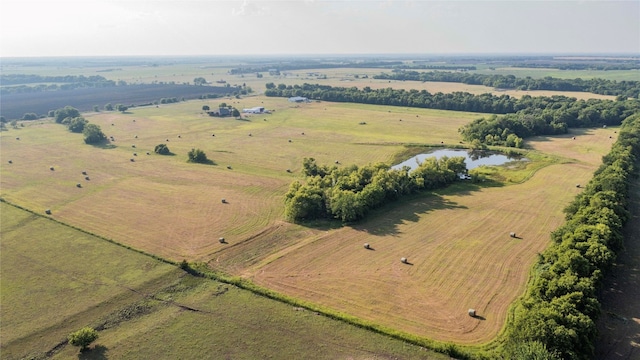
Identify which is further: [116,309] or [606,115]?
[606,115]

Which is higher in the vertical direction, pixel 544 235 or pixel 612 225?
pixel 612 225

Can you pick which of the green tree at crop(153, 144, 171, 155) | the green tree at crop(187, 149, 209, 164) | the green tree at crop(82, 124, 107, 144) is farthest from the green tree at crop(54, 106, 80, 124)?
the green tree at crop(187, 149, 209, 164)

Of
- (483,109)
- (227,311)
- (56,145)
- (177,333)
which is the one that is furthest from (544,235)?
(56,145)

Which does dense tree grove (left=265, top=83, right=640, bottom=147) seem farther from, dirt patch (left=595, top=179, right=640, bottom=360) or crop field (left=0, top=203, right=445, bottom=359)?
crop field (left=0, top=203, right=445, bottom=359)

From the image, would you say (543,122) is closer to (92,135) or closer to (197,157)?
(197,157)

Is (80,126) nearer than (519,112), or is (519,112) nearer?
(80,126)

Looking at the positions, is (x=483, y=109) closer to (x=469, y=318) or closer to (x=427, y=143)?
(x=427, y=143)

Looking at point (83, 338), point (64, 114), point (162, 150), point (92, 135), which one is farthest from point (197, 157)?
point (64, 114)
